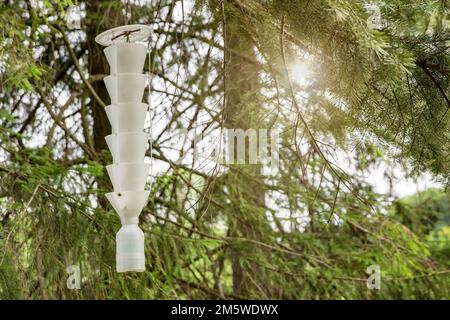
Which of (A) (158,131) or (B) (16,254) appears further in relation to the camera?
(A) (158,131)

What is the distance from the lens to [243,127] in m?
3.45

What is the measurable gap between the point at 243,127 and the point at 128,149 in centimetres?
181

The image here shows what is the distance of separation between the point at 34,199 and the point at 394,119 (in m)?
1.48

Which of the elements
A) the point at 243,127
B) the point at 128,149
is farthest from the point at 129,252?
the point at 243,127

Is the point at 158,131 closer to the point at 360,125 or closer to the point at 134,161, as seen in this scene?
the point at 360,125

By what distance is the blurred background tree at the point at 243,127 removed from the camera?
1880mm

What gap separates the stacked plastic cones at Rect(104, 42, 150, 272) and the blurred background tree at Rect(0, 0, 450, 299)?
9.1 inches

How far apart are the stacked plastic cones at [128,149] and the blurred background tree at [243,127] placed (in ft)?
0.76

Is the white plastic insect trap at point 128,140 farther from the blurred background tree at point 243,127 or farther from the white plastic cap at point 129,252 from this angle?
the blurred background tree at point 243,127

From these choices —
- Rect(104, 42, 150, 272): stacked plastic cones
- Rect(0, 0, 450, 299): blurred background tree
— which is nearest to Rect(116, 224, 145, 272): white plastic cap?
Rect(104, 42, 150, 272): stacked plastic cones

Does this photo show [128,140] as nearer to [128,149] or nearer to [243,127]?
[128,149]

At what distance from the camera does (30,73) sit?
2.72 meters

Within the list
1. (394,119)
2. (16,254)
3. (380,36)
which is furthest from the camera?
(16,254)
